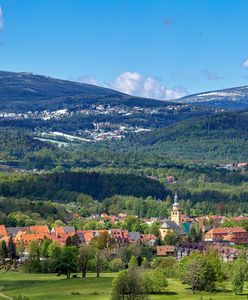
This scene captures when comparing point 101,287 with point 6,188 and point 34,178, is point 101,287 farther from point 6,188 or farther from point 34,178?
point 34,178

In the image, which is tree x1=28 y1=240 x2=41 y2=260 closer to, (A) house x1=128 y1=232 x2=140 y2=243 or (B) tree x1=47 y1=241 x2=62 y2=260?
(B) tree x1=47 y1=241 x2=62 y2=260

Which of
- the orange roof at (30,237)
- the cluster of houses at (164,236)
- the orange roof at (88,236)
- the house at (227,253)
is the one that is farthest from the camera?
the orange roof at (88,236)

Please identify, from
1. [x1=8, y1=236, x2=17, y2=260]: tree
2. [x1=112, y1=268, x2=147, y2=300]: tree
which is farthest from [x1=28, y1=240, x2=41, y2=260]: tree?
[x1=112, y1=268, x2=147, y2=300]: tree

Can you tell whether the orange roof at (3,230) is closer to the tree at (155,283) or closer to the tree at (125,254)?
the tree at (125,254)

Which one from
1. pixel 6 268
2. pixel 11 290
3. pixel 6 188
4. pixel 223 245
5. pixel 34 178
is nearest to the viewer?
pixel 11 290

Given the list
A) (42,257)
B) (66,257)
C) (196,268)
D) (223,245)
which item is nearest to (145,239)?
(223,245)

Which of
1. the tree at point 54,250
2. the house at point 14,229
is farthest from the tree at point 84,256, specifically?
the house at point 14,229

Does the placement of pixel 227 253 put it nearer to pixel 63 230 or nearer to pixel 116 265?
pixel 116 265
